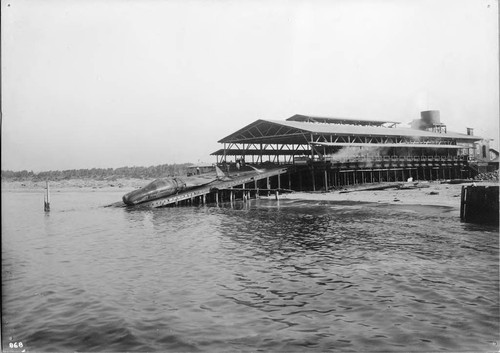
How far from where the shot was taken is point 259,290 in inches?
395

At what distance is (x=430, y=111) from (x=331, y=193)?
38063mm

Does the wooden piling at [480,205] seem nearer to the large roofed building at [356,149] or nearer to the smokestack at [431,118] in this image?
the large roofed building at [356,149]

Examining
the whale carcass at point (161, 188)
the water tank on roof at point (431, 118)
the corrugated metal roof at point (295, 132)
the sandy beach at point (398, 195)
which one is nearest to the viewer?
the sandy beach at point (398, 195)

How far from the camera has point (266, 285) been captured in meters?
10.4

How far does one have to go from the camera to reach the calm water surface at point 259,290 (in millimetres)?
7359

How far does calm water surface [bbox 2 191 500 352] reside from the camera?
24.1ft

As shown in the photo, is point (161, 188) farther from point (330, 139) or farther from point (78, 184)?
point (78, 184)

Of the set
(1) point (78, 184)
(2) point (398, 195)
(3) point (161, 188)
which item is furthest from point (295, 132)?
(1) point (78, 184)

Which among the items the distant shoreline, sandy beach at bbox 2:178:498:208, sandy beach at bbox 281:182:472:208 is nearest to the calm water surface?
sandy beach at bbox 281:182:472:208

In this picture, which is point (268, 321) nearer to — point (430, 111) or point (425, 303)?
point (425, 303)

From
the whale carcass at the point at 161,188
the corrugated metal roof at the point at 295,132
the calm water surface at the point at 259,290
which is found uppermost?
the corrugated metal roof at the point at 295,132

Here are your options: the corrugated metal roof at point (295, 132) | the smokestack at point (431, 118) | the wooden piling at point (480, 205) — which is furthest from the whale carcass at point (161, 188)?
the smokestack at point (431, 118)

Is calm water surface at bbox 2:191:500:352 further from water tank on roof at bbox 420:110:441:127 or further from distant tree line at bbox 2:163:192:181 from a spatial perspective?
distant tree line at bbox 2:163:192:181

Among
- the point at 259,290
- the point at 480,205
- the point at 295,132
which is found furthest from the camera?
the point at 295,132
